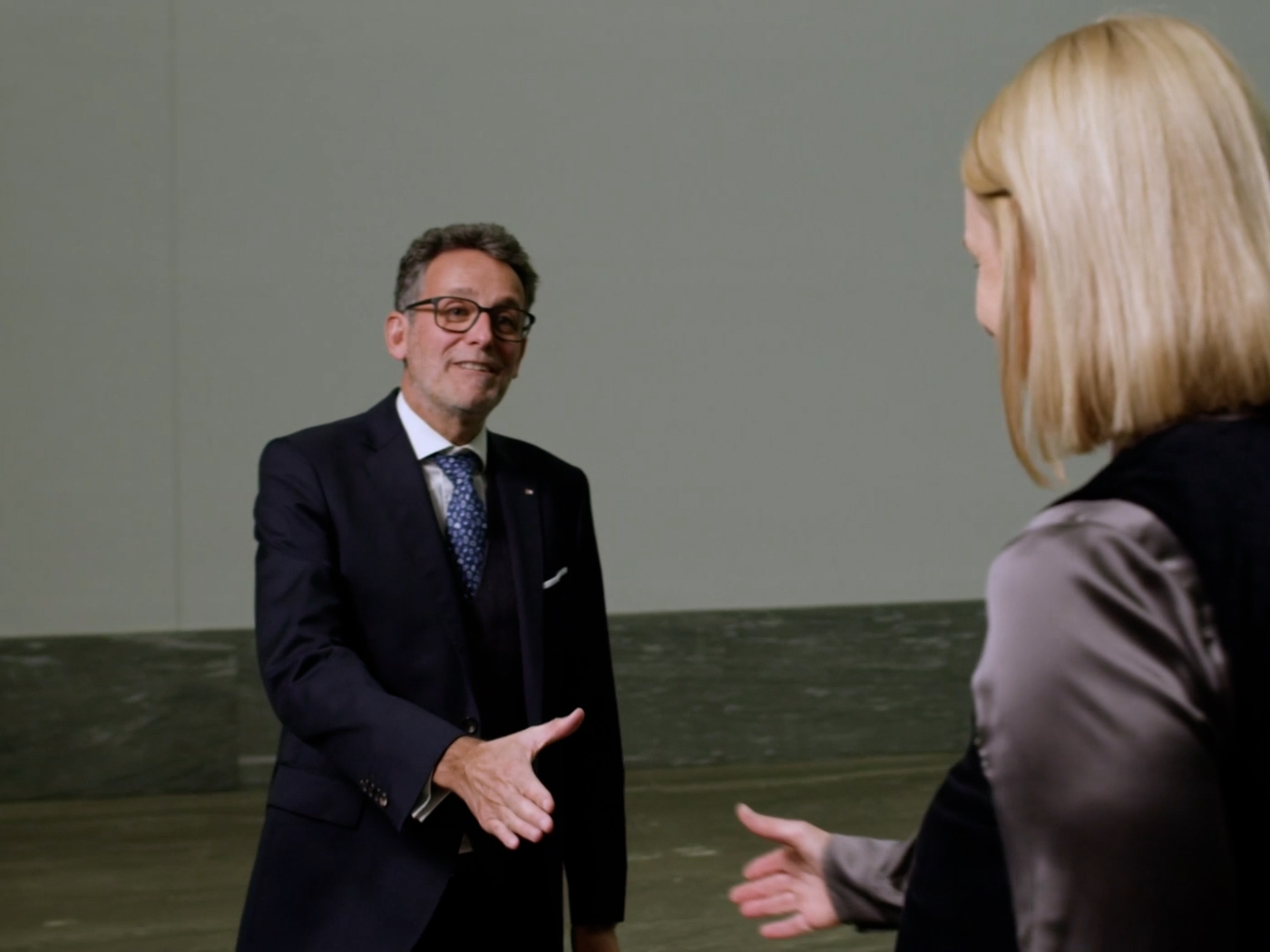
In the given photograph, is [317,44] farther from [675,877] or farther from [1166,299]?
[1166,299]


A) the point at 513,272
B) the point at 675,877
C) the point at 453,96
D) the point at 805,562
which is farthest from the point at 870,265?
the point at 513,272

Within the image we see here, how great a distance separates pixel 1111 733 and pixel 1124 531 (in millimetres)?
131

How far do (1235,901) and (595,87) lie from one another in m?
5.87

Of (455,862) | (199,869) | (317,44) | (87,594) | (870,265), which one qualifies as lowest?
(199,869)

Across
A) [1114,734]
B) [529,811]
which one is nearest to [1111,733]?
[1114,734]

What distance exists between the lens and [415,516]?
239 cm

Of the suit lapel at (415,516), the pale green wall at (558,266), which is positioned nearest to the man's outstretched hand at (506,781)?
the suit lapel at (415,516)

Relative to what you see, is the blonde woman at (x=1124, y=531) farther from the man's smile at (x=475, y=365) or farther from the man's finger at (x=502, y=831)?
the man's smile at (x=475, y=365)

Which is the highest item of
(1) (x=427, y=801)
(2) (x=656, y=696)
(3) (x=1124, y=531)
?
(3) (x=1124, y=531)

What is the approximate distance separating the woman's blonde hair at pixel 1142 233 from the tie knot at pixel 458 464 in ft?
4.98

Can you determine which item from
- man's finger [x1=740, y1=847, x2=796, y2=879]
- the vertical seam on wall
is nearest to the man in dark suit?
man's finger [x1=740, y1=847, x2=796, y2=879]

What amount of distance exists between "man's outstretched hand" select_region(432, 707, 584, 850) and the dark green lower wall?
4.03 metres

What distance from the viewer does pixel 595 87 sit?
21.3ft

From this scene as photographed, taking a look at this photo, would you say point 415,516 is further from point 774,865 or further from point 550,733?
point 774,865
